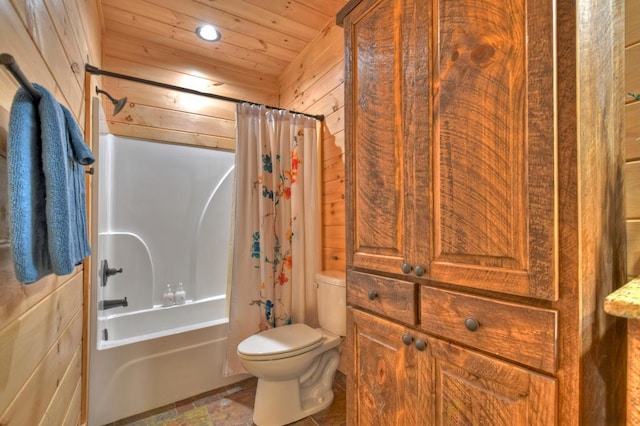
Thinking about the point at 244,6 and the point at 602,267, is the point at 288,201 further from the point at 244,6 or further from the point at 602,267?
the point at 602,267

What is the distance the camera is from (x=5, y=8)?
0.62 m

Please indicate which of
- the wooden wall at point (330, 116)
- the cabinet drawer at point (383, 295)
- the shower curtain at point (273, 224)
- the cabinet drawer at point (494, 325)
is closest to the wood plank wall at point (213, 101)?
the wooden wall at point (330, 116)

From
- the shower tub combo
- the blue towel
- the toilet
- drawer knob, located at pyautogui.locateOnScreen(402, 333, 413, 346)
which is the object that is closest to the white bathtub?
the shower tub combo

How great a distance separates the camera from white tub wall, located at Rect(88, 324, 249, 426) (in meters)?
1.56

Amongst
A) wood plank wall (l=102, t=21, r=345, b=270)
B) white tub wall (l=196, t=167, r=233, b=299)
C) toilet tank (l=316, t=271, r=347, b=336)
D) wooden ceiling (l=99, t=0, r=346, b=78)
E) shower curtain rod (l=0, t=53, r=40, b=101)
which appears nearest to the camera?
shower curtain rod (l=0, t=53, r=40, b=101)

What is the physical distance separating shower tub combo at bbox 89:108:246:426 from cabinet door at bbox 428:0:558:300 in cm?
170

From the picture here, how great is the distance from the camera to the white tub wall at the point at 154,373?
156 cm

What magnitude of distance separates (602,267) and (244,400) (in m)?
1.89

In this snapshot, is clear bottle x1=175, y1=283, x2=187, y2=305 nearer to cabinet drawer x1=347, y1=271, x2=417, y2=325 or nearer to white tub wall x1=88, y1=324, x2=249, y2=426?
white tub wall x1=88, y1=324, x2=249, y2=426

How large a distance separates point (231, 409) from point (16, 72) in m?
1.83

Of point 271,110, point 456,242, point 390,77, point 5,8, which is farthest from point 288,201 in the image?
point 5,8

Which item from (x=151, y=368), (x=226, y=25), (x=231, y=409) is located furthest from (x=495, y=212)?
(x=226, y=25)

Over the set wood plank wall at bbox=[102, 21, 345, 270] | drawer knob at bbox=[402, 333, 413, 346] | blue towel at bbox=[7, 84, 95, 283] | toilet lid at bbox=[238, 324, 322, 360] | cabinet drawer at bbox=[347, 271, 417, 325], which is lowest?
toilet lid at bbox=[238, 324, 322, 360]

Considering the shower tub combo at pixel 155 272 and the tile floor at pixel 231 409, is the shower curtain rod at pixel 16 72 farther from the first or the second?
the tile floor at pixel 231 409
